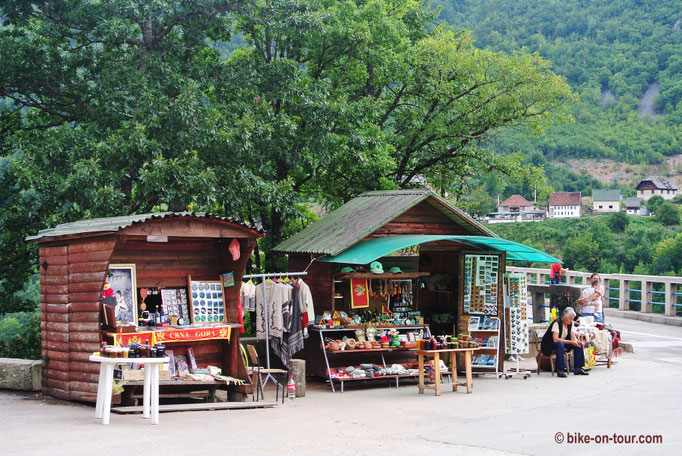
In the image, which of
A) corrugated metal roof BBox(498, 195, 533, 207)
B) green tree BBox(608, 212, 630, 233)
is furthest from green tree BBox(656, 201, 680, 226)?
corrugated metal roof BBox(498, 195, 533, 207)

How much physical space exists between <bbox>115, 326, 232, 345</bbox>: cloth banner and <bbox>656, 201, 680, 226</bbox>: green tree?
10397cm

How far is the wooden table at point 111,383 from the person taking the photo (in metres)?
9.75

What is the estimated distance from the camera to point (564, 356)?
15.6 m

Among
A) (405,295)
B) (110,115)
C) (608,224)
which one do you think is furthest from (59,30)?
(608,224)

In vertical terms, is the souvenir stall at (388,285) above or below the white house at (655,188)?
below

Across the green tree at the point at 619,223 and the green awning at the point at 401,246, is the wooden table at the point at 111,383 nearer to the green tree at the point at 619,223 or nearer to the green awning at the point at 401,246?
the green awning at the point at 401,246

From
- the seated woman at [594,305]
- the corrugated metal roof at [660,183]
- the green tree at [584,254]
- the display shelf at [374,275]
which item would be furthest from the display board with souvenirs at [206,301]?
the corrugated metal roof at [660,183]

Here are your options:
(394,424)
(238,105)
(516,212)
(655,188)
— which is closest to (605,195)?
(655,188)

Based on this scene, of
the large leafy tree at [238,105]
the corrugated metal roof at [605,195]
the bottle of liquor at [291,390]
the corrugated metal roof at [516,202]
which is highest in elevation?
the corrugated metal roof at [605,195]

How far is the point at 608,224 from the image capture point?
102188mm

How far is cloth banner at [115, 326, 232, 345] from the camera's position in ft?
37.6

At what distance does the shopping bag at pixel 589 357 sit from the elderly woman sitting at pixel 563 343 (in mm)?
304

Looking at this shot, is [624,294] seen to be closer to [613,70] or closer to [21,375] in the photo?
[21,375]

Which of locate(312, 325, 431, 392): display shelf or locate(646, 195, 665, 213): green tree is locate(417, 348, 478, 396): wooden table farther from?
locate(646, 195, 665, 213): green tree
